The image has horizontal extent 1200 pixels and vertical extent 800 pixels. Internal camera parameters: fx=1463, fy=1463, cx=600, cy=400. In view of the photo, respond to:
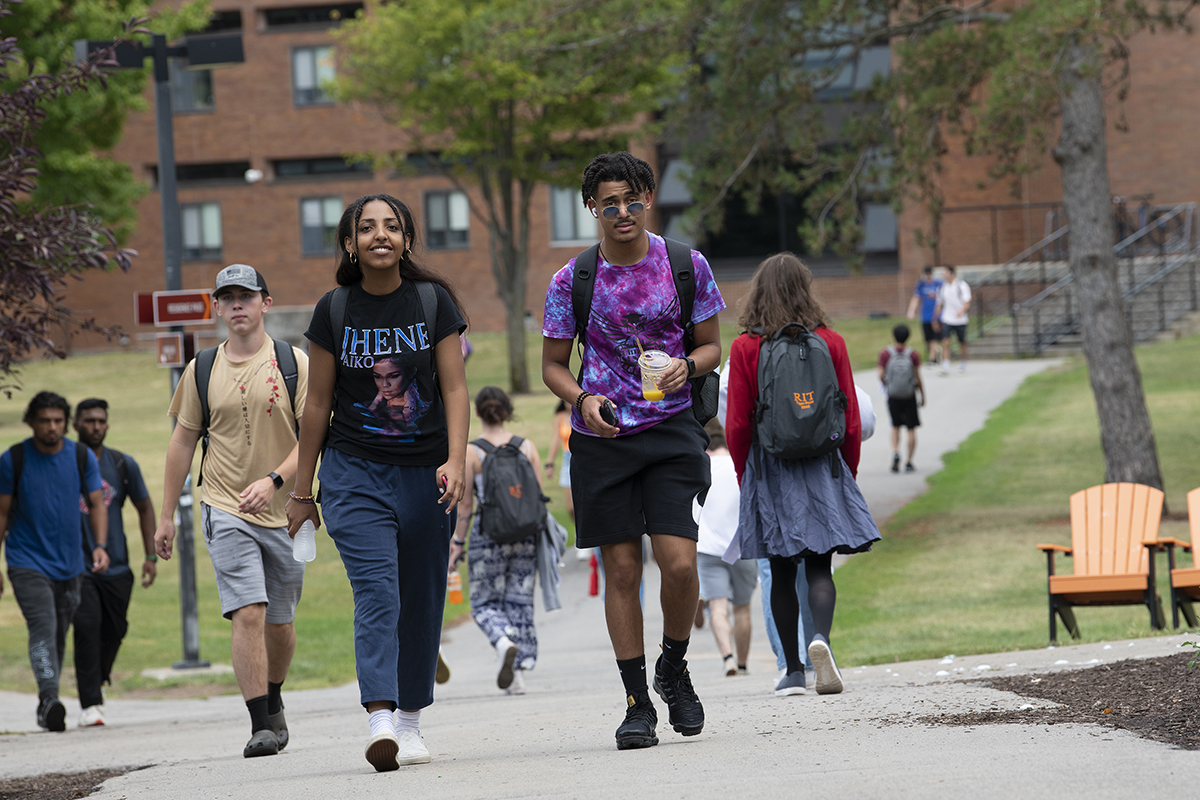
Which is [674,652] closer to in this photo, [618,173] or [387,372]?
[387,372]

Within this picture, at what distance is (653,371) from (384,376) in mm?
944

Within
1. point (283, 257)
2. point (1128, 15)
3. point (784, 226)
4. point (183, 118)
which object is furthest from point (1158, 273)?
point (183, 118)

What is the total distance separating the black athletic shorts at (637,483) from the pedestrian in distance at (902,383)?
13.9 metres

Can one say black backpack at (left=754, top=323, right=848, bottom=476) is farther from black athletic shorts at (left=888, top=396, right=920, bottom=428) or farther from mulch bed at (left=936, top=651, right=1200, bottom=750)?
black athletic shorts at (left=888, top=396, right=920, bottom=428)

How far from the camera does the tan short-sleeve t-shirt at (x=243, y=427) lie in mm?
6160

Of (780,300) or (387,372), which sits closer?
(387,372)

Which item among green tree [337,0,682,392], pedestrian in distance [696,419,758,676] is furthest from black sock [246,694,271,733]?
green tree [337,0,682,392]

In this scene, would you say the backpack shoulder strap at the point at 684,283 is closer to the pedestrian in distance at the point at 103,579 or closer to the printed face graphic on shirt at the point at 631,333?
the printed face graphic on shirt at the point at 631,333

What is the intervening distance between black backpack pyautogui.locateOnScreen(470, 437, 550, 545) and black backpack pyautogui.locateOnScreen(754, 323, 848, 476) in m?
2.93

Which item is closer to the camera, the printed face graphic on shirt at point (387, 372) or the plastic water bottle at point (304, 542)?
the printed face graphic on shirt at point (387, 372)

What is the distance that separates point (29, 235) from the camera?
763 centimetres

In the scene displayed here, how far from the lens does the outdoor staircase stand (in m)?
31.0

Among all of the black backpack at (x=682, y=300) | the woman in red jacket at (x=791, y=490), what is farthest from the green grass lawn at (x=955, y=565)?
the black backpack at (x=682, y=300)

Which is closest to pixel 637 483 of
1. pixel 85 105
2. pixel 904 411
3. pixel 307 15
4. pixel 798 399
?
pixel 798 399
